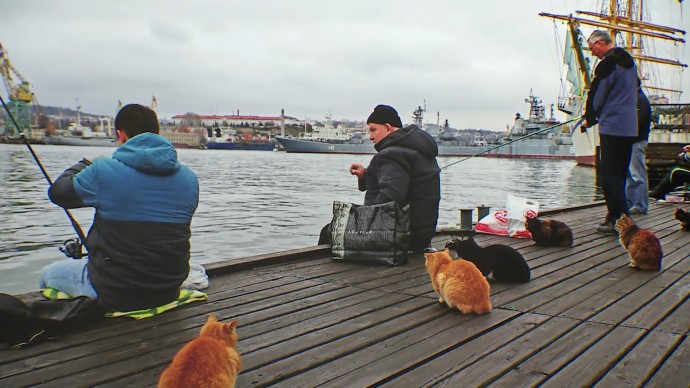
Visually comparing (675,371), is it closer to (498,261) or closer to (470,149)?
(498,261)

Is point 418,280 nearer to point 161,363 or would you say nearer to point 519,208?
point 161,363

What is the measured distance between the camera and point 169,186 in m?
2.67

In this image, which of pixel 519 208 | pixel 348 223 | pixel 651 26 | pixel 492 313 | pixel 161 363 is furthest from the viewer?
pixel 651 26

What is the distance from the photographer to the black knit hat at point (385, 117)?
4406mm

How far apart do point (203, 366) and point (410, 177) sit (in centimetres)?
286

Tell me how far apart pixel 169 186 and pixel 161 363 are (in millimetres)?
896

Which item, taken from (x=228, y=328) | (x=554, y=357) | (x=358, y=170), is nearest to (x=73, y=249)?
(x=228, y=328)

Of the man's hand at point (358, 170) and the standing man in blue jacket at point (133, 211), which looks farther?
the man's hand at point (358, 170)

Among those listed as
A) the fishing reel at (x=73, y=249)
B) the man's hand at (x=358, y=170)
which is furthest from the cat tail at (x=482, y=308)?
the fishing reel at (x=73, y=249)

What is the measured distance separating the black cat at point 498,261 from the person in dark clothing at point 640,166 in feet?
13.6

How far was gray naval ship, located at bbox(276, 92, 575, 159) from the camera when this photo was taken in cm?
6644

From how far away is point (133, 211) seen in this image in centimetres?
256

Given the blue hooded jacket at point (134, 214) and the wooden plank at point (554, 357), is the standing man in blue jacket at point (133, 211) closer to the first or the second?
the blue hooded jacket at point (134, 214)

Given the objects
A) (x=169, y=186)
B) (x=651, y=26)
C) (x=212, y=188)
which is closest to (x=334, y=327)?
(x=169, y=186)
